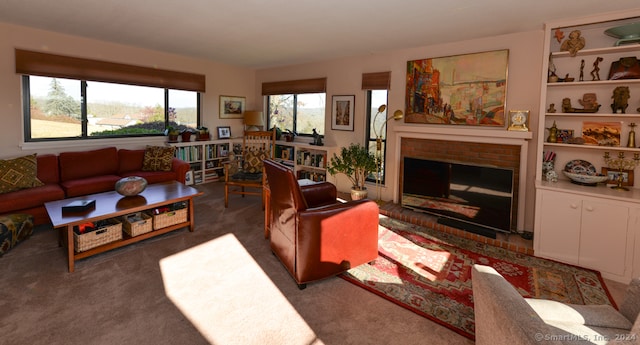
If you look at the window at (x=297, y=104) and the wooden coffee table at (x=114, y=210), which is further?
the window at (x=297, y=104)

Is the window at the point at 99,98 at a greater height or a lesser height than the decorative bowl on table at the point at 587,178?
greater

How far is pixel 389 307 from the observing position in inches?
96.7

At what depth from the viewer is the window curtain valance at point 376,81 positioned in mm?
4922

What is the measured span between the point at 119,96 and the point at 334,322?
514 centimetres

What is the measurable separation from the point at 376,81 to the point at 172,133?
3659 mm

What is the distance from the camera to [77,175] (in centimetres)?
450

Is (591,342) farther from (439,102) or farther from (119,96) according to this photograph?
(119,96)

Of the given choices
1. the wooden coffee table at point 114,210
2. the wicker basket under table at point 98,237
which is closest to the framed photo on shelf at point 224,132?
the wooden coffee table at point 114,210

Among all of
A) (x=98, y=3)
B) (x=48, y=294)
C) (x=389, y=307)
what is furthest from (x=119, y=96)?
(x=389, y=307)

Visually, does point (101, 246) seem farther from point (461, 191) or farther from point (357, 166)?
point (461, 191)

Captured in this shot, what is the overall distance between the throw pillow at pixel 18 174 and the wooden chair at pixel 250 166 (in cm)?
231

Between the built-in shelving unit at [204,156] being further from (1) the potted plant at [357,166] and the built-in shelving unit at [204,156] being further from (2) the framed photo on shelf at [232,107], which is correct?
(1) the potted plant at [357,166]

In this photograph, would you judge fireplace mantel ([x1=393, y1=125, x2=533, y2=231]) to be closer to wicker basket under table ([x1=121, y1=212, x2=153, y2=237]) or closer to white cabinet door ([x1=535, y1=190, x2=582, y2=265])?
white cabinet door ([x1=535, y1=190, x2=582, y2=265])

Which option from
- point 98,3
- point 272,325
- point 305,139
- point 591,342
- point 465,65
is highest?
point 98,3
